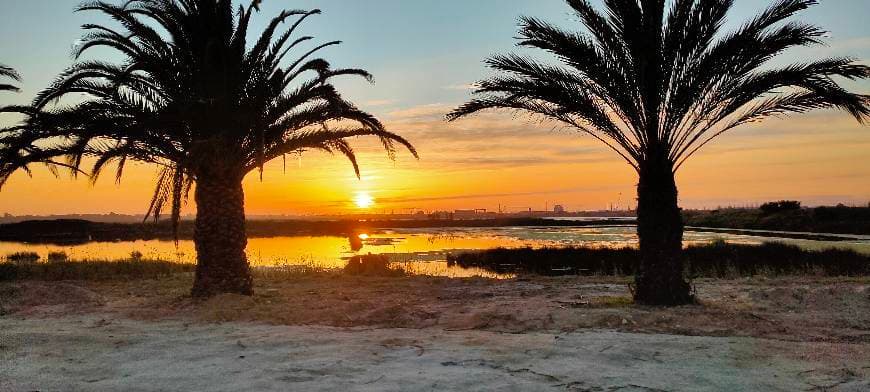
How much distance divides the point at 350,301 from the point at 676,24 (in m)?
7.63

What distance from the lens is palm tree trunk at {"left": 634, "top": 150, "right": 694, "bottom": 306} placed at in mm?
10922

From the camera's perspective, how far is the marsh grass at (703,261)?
1889 centimetres

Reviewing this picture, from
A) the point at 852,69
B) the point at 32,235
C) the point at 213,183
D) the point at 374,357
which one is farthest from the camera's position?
the point at 32,235

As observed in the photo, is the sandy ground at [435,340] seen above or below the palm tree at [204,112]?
below

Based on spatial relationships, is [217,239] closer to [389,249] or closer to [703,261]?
[703,261]

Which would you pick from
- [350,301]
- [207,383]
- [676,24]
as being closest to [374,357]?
[207,383]

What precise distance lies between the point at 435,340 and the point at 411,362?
4.37 feet

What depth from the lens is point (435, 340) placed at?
7.96 meters

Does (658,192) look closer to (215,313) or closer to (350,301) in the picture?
(350,301)

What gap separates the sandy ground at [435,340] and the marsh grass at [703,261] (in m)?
5.58

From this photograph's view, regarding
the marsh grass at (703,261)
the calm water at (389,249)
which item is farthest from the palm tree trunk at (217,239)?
the marsh grass at (703,261)

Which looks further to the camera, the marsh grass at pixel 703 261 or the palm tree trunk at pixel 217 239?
the marsh grass at pixel 703 261

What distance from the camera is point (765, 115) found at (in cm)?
1123

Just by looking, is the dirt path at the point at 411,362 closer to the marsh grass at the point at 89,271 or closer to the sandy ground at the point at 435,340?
the sandy ground at the point at 435,340
